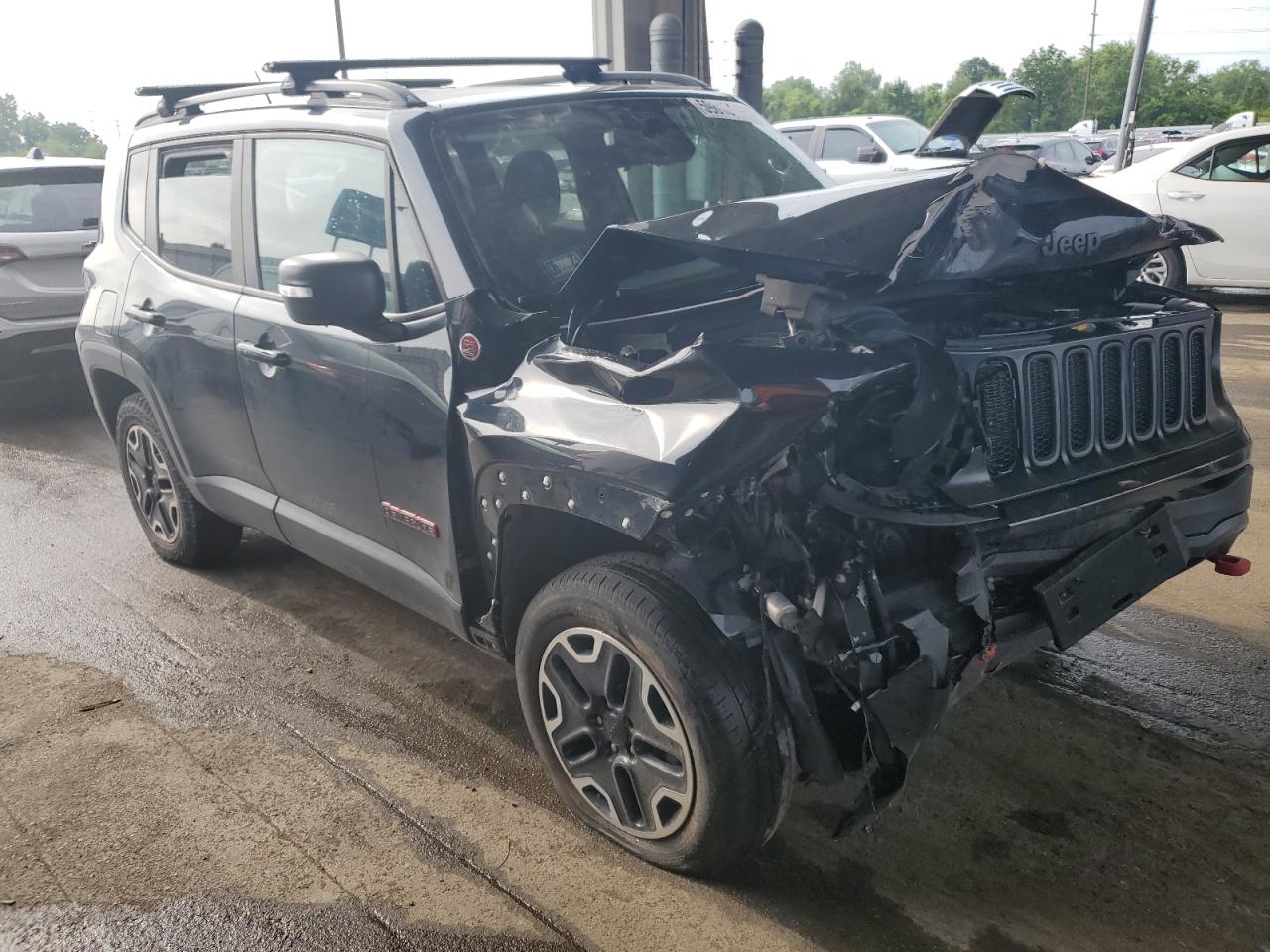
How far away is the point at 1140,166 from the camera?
10.2 meters

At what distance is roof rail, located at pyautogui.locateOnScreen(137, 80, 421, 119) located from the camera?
3.36 m

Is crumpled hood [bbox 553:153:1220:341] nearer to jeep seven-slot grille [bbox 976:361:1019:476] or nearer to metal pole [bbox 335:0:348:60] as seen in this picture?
jeep seven-slot grille [bbox 976:361:1019:476]

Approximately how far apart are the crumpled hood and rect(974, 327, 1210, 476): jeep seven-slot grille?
251 mm

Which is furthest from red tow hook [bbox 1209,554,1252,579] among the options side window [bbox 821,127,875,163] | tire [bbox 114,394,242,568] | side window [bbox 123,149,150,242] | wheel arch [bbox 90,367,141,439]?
side window [bbox 821,127,875,163]

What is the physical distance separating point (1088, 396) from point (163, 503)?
3.97 m

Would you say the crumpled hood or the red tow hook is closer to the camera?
the crumpled hood

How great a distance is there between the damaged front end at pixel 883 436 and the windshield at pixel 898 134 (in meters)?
12.0

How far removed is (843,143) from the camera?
14.2m

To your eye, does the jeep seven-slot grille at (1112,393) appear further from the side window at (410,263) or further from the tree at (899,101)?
the tree at (899,101)

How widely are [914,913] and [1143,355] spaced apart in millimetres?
1582

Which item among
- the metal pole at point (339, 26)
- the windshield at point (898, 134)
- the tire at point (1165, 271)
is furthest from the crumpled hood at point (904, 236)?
the metal pole at point (339, 26)

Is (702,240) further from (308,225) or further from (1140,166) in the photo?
(1140,166)

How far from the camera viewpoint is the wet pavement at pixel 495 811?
2.59m

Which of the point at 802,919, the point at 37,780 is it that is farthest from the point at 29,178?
the point at 802,919
